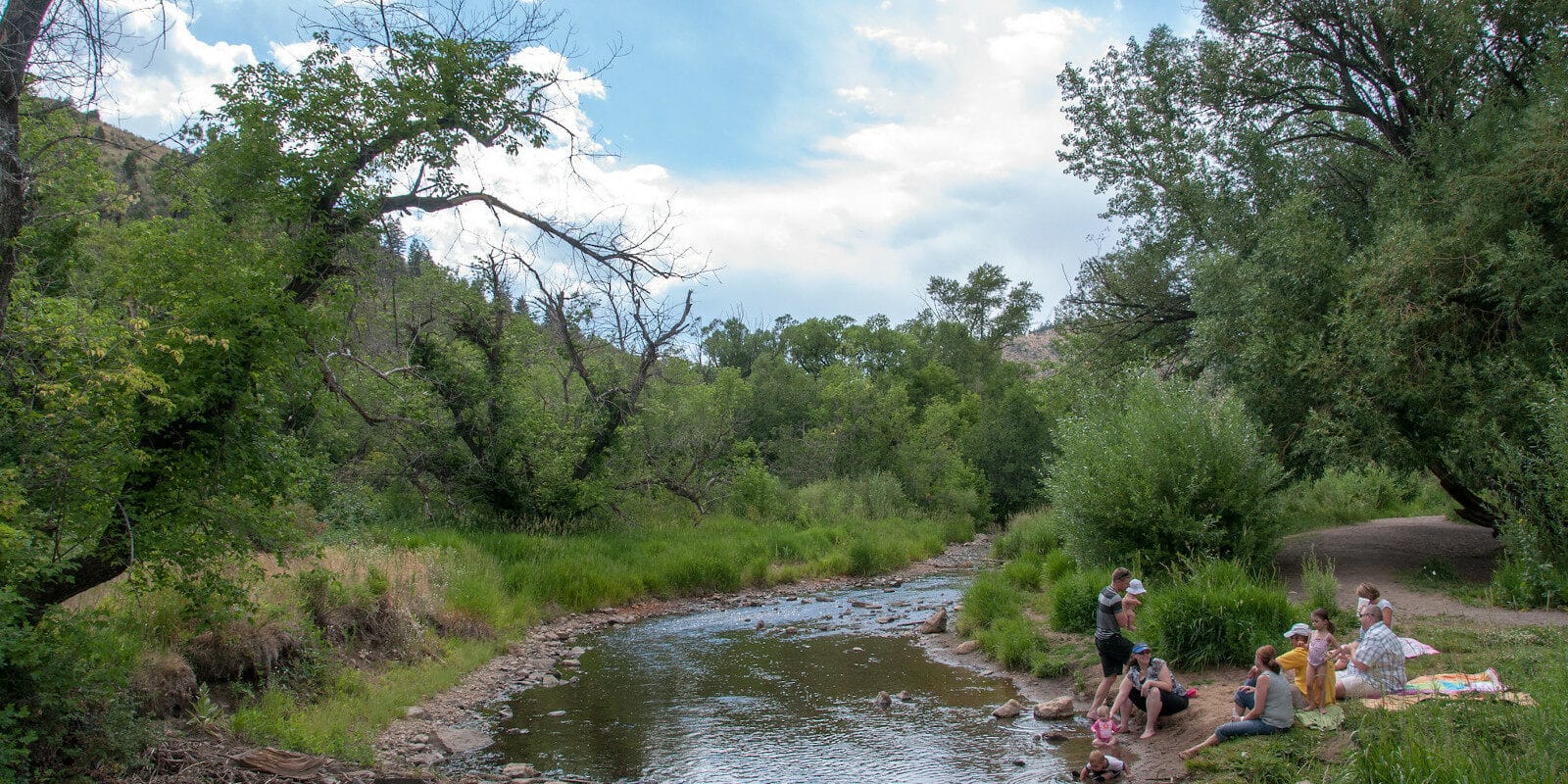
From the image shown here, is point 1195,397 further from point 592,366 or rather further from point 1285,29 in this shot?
point 592,366

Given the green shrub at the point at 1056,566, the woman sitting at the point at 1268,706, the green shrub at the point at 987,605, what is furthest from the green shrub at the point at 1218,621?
the green shrub at the point at 1056,566

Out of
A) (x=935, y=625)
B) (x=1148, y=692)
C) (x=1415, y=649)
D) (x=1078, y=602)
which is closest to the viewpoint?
(x=1415, y=649)

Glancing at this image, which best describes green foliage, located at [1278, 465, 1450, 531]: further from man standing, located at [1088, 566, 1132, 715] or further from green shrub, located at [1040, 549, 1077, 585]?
man standing, located at [1088, 566, 1132, 715]

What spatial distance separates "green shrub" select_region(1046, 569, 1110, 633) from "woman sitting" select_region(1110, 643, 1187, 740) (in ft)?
14.2

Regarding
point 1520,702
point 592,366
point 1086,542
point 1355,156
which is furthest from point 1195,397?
point 592,366

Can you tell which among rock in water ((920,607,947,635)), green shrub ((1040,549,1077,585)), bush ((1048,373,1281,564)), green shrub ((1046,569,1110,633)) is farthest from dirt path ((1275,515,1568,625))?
rock in water ((920,607,947,635))

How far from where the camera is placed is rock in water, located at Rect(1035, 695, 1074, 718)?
470 inches

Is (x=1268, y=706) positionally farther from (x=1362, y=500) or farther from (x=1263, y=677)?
(x=1362, y=500)

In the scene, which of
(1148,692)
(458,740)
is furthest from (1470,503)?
(458,740)

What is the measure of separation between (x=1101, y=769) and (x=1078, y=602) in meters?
6.73

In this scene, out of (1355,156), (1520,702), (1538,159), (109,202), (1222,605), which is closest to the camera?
(1520,702)

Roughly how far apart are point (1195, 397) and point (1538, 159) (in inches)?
249

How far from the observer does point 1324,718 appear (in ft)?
29.9

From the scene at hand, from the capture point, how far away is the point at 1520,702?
7758mm
